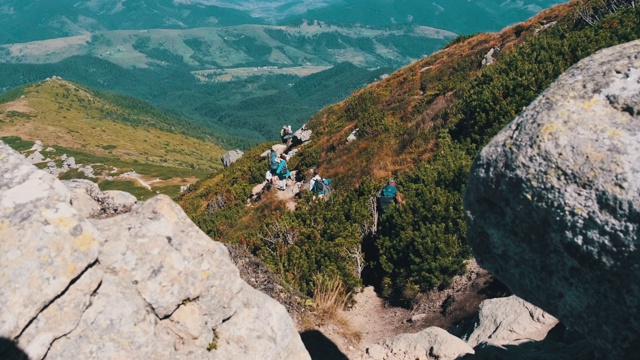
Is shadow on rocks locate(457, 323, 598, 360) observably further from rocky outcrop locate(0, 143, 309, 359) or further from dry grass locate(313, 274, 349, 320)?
dry grass locate(313, 274, 349, 320)

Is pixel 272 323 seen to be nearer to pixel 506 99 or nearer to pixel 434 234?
pixel 434 234

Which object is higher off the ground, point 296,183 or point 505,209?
point 505,209

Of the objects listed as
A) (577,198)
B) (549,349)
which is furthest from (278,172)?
(577,198)

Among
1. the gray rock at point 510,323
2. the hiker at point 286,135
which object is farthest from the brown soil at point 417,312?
the hiker at point 286,135

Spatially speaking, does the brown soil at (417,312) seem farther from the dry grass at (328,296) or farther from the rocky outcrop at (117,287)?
the rocky outcrop at (117,287)

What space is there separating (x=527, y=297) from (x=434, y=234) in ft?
28.0

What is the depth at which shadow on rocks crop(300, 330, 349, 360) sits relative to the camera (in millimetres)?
10234

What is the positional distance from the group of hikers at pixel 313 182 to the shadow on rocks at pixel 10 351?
13.3 meters

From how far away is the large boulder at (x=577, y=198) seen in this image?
4.70 meters

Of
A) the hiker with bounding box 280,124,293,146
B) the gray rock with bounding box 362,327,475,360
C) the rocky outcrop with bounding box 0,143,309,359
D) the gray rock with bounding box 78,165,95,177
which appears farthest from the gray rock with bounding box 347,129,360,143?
the gray rock with bounding box 78,165,95,177

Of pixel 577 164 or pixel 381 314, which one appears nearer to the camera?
pixel 577 164

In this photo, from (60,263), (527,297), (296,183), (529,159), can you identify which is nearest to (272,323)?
(60,263)

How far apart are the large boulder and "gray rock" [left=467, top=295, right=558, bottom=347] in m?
4.00

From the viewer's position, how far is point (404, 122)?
34.0m
